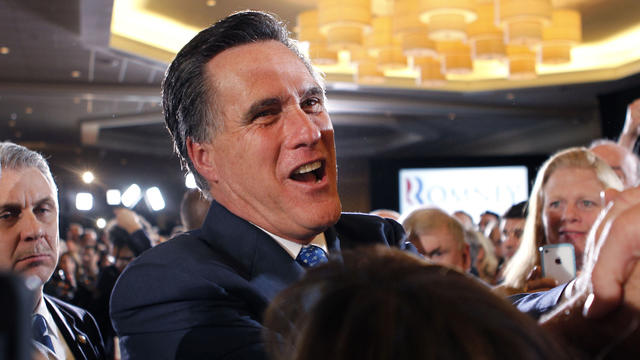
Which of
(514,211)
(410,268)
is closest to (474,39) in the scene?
(514,211)

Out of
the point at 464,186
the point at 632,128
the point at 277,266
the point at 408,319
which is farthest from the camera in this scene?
the point at 464,186

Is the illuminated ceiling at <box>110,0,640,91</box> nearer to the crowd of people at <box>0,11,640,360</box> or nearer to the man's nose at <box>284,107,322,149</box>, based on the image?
the crowd of people at <box>0,11,640,360</box>

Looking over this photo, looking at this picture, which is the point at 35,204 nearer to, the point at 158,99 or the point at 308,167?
the point at 308,167

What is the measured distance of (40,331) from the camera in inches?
47.2

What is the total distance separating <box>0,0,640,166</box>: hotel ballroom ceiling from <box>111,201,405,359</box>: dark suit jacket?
3760 millimetres

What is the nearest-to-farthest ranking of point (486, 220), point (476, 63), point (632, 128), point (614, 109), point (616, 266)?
point (616, 266) → point (632, 128) → point (486, 220) → point (476, 63) → point (614, 109)

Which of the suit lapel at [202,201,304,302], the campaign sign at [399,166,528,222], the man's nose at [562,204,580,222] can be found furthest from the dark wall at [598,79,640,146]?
the suit lapel at [202,201,304,302]

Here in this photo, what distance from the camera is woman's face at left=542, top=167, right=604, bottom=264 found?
2.31 meters

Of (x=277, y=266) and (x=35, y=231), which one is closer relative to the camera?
(x=277, y=266)

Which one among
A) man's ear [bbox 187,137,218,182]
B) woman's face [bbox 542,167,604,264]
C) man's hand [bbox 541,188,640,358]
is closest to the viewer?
man's hand [bbox 541,188,640,358]

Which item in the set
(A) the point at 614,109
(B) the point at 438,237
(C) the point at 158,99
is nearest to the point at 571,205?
(B) the point at 438,237

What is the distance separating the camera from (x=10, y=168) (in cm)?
128

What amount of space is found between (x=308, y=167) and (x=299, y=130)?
50mm

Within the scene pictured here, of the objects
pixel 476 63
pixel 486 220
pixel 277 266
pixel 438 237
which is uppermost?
pixel 476 63
